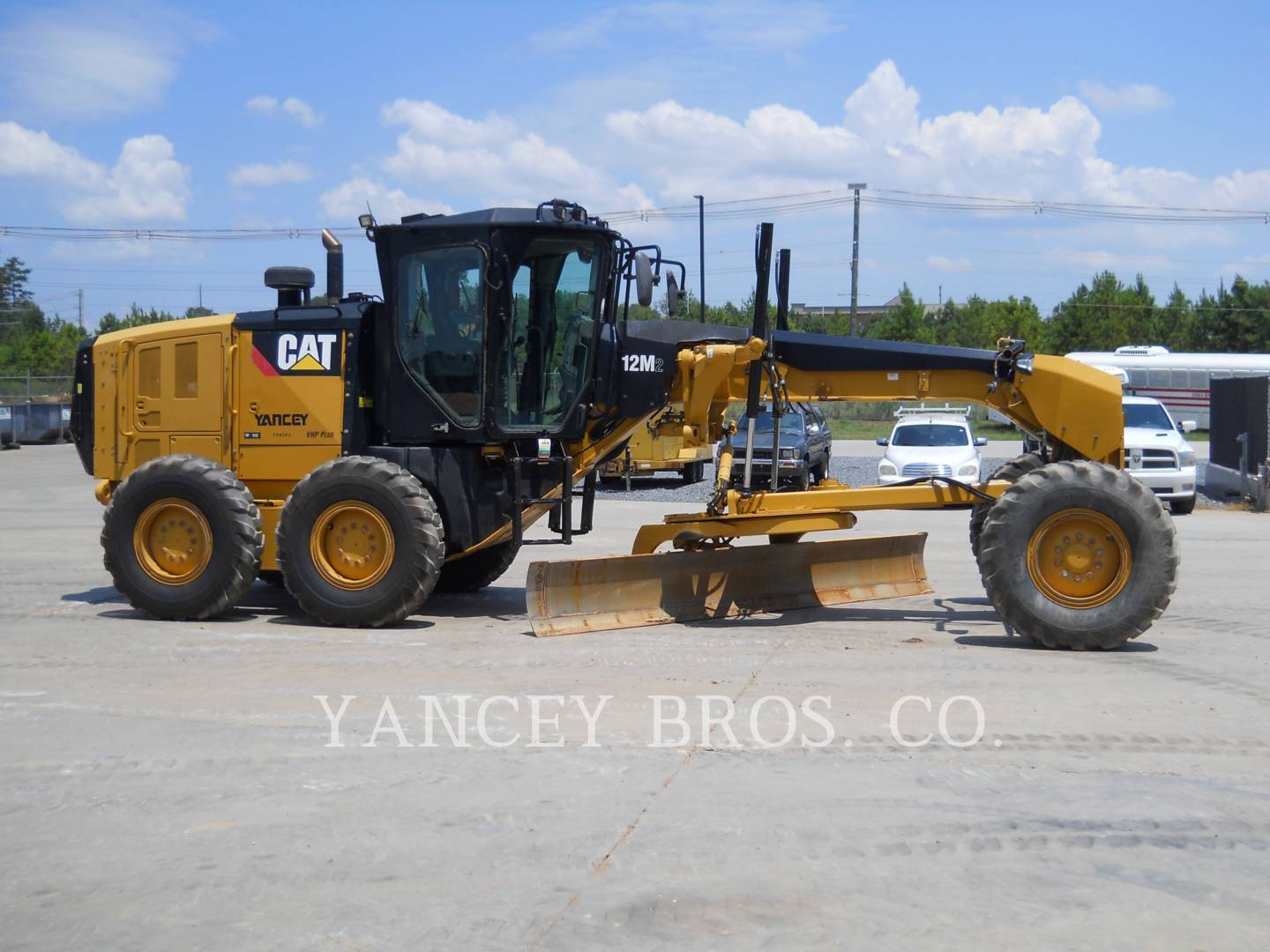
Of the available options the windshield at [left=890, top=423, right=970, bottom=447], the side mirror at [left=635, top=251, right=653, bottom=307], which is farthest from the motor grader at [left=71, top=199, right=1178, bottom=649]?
the windshield at [left=890, top=423, right=970, bottom=447]

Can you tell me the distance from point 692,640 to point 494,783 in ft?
12.6

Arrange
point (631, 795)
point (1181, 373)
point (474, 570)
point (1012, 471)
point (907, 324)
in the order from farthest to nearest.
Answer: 1. point (907, 324)
2. point (1181, 373)
3. point (474, 570)
4. point (1012, 471)
5. point (631, 795)

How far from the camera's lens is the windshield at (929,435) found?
2573cm

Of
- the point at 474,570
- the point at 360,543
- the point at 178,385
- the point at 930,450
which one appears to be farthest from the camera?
the point at 930,450

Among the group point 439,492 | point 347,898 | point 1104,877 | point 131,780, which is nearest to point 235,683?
point 131,780

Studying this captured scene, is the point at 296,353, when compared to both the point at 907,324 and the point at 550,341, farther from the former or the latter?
the point at 907,324

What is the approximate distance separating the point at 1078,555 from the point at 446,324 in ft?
17.1

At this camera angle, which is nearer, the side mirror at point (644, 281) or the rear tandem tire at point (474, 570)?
the side mirror at point (644, 281)

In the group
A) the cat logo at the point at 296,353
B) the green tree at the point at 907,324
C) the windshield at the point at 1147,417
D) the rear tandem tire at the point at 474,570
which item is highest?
the green tree at the point at 907,324

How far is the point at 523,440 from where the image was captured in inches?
432

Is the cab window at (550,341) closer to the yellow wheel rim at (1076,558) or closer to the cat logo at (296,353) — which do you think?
the cat logo at (296,353)

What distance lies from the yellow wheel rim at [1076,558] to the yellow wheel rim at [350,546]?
4.93m

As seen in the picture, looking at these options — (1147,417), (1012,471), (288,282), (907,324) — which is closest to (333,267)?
(288,282)

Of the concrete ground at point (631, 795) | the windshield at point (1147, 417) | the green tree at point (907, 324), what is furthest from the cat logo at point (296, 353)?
the green tree at point (907, 324)
